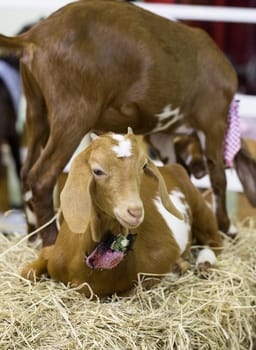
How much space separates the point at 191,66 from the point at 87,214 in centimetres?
66

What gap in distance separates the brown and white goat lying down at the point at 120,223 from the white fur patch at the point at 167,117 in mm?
119

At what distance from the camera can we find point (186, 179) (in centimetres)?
210

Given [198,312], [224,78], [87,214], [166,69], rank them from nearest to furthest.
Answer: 1. [87,214]
2. [198,312]
3. [166,69]
4. [224,78]

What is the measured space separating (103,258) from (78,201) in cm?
20

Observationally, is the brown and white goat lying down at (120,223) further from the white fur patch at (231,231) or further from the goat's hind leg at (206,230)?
the white fur patch at (231,231)

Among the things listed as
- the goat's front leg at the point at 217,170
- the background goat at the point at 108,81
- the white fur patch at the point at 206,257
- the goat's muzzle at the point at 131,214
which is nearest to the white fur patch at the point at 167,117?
the background goat at the point at 108,81

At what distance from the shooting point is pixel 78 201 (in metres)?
1.53

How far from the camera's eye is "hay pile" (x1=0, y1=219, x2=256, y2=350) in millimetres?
1646

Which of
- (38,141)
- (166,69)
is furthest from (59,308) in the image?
(166,69)

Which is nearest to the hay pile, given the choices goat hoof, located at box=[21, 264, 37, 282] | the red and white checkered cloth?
goat hoof, located at box=[21, 264, 37, 282]

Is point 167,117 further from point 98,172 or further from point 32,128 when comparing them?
point 98,172

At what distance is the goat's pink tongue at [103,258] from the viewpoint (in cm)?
168

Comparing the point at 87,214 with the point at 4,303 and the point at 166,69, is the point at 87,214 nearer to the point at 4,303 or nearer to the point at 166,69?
the point at 4,303

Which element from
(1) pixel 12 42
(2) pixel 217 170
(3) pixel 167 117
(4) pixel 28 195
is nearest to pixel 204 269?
(2) pixel 217 170
